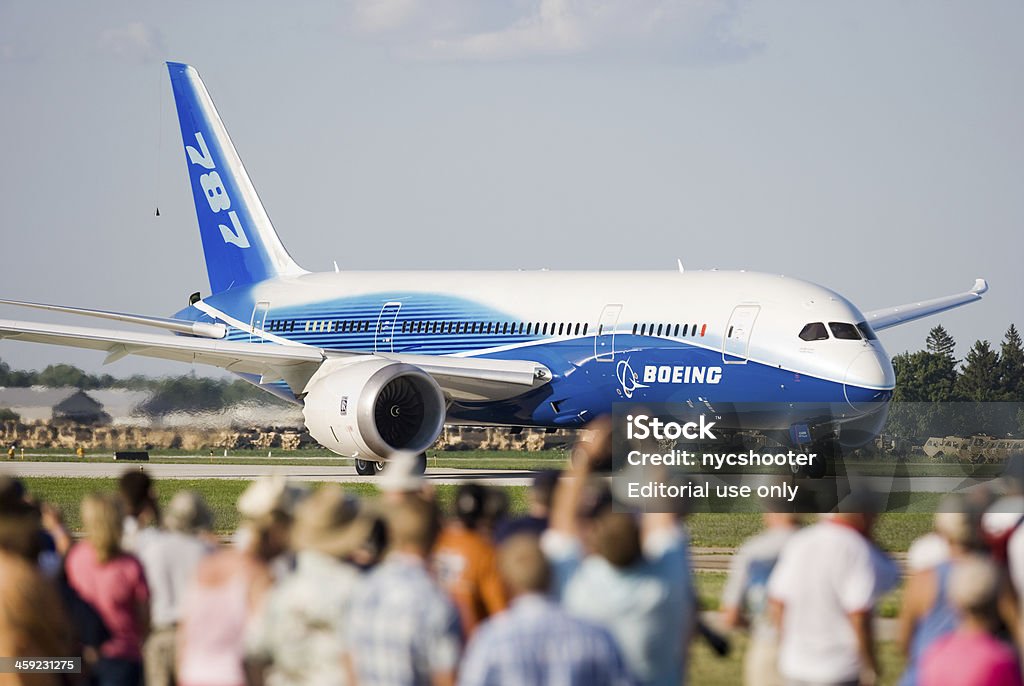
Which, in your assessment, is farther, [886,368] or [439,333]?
[439,333]

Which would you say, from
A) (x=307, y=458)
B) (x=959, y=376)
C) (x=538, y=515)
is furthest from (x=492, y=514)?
(x=959, y=376)

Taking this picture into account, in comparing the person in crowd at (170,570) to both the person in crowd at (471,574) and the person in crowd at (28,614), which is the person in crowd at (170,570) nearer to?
the person in crowd at (28,614)

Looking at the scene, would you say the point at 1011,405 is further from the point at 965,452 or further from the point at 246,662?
the point at 246,662

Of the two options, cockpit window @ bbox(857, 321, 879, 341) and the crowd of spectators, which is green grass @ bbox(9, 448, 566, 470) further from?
the crowd of spectators

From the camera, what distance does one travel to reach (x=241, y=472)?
34.4m

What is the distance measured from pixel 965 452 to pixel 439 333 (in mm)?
12314

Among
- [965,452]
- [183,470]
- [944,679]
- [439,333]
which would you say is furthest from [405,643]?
[965,452]

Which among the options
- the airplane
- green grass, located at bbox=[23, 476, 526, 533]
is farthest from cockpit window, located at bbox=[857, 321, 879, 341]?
green grass, located at bbox=[23, 476, 526, 533]

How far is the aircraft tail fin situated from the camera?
36969 mm

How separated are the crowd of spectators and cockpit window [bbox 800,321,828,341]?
1657cm

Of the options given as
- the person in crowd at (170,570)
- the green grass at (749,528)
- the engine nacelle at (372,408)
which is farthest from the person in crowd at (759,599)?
the engine nacelle at (372,408)

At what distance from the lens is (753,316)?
26.6 metres

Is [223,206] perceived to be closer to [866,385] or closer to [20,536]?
[866,385]

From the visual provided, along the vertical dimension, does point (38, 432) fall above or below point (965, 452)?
above
